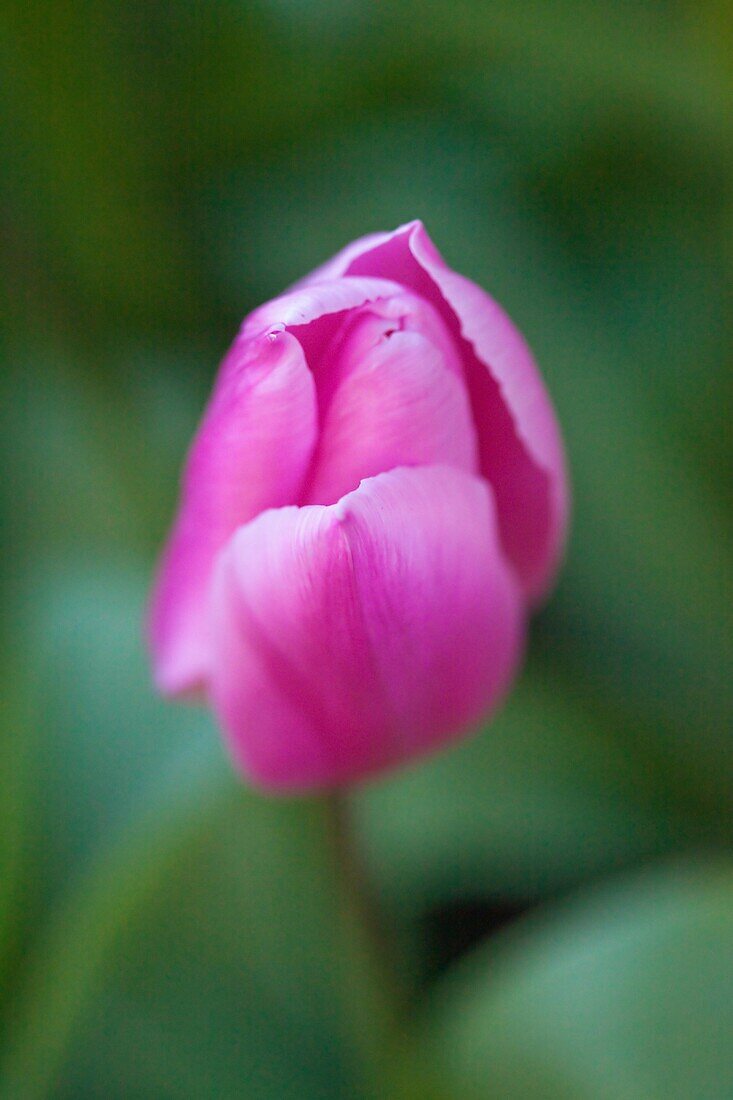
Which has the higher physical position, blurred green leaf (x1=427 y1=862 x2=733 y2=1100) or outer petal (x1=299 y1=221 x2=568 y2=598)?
outer petal (x1=299 y1=221 x2=568 y2=598)

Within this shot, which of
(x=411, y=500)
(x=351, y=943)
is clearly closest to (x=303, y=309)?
(x=411, y=500)

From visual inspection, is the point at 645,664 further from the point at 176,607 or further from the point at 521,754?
the point at 176,607

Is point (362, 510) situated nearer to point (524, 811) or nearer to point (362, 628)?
point (362, 628)

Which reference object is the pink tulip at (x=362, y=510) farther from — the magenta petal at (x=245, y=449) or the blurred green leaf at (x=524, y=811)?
the blurred green leaf at (x=524, y=811)

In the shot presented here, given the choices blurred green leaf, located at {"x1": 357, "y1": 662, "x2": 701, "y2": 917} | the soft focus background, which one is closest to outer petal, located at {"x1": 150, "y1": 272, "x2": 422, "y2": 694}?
the soft focus background

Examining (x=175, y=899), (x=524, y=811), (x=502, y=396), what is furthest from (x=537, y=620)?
(x=502, y=396)

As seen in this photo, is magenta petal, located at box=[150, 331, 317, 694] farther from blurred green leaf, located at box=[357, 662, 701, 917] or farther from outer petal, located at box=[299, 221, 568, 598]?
blurred green leaf, located at box=[357, 662, 701, 917]
